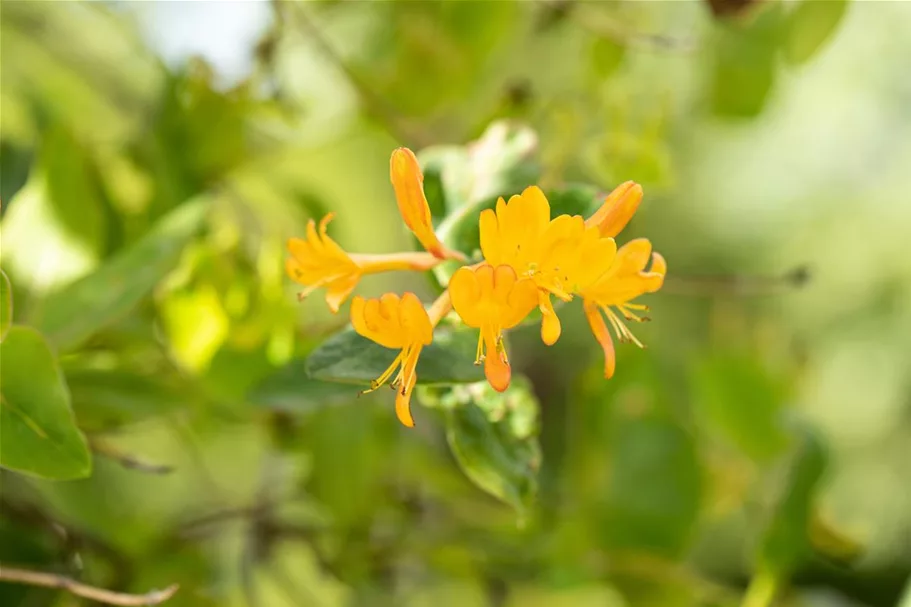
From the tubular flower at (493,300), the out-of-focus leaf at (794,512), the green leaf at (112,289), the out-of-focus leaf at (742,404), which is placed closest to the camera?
the tubular flower at (493,300)

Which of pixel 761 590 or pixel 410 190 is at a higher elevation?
pixel 410 190

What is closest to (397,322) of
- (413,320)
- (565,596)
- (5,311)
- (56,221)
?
(413,320)

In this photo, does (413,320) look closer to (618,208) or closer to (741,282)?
(618,208)

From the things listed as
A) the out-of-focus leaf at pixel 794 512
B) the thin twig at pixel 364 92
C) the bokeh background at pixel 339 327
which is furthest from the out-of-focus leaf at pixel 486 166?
the out-of-focus leaf at pixel 794 512

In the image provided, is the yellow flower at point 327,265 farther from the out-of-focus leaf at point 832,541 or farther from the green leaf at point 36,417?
the out-of-focus leaf at point 832,541

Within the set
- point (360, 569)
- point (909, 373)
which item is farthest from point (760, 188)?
point (360, 569)

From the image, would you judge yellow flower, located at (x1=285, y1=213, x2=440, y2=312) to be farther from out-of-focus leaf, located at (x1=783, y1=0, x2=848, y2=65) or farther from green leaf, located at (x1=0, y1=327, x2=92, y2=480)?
out-of-focus leaf, located at (x1=783, y1=0, x2=848, y2=65)

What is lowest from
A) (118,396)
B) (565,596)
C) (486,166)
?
(565,596)

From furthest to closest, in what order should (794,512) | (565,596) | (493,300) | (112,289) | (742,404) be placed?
(565,596)
(742,404)
(794,512)
(112,289)
(493,300)
